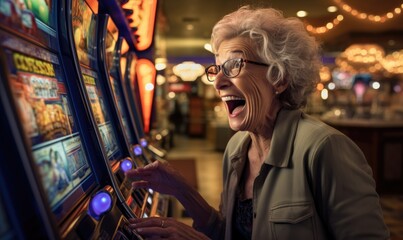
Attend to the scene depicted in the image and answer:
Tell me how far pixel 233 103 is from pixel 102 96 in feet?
2.22

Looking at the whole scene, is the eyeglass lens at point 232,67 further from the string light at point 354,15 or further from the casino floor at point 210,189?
the string light at point 354,15

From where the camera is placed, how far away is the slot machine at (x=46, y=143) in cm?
68

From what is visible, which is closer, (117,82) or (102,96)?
(102,96)

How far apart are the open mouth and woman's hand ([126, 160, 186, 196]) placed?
1.17 ft

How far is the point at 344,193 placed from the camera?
1229mm

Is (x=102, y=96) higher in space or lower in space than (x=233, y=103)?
higher

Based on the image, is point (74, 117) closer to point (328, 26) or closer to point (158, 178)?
point (158, 178)

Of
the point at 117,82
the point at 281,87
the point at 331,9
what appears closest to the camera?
the point at 281,87

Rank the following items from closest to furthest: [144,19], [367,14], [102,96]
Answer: [102,96], [144,19], [367,14]

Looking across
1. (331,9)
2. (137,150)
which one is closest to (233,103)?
(137,150)

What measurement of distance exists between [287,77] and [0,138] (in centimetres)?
111

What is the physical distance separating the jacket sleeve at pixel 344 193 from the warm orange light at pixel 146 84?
2.58 m

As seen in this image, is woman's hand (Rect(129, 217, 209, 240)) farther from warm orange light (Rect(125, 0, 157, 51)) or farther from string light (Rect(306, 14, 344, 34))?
string light (Rect(306, 14, 344, 34))

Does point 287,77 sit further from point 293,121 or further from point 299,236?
point 299,236
